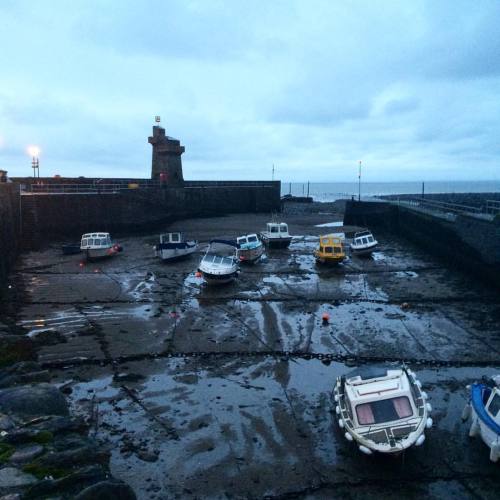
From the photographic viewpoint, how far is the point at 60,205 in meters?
38.1

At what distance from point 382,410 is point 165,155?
43.8 m

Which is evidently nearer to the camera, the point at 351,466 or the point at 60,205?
the point at 351,466

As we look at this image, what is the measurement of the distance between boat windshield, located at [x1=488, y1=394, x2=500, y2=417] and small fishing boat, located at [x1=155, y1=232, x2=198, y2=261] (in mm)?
21987

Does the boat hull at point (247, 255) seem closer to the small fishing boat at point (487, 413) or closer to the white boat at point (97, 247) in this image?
the white boat at point (97, 247)

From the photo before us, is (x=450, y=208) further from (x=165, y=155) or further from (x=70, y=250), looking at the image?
(x=165, y=155)

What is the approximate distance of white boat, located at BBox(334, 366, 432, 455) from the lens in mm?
10180

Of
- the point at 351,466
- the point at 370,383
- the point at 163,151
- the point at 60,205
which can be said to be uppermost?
the point at 163,151

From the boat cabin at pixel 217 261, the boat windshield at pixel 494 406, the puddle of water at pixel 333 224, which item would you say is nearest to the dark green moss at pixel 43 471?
the boat windshield at pixel 494 406

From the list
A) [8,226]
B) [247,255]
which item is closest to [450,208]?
[247,255]

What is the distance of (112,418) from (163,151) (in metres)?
41.6

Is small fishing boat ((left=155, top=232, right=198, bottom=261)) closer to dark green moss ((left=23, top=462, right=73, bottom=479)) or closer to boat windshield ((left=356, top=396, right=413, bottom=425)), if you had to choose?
boat windshield ((left=356, top=396, right=413, bottom=425))

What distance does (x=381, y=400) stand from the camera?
35.8 feet

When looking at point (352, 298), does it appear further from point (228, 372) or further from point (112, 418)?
point (112, 418)

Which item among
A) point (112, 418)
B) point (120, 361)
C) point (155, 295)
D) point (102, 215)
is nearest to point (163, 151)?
point (102, 215)
